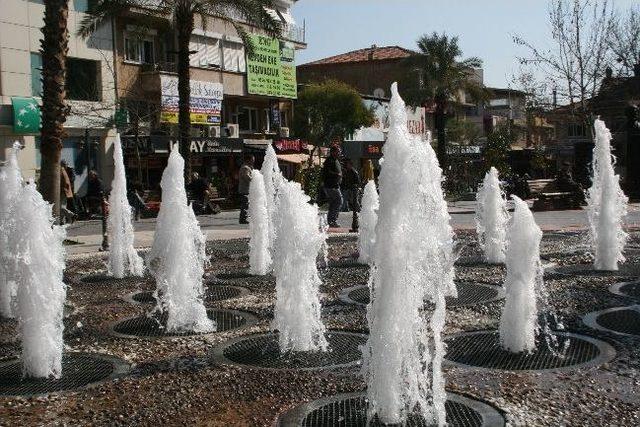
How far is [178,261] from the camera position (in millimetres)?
7293

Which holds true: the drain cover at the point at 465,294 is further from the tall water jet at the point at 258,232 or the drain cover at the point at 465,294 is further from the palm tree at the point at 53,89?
the palm tree at the point at 53,89

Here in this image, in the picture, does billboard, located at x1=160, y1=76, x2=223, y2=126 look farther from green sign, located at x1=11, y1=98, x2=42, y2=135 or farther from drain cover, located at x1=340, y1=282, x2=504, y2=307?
drain cover, located at x1=340, y1=282, x2=504, y2=307

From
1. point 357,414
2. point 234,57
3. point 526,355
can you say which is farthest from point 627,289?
point 234,57

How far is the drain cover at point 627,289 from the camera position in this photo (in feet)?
25.4

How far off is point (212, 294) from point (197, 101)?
78.8ft

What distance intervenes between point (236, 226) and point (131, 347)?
12.1 meters

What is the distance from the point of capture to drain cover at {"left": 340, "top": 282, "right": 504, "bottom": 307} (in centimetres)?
774

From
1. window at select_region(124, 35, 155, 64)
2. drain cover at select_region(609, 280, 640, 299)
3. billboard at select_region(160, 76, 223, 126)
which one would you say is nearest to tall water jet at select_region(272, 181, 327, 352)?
drain cover at select_region(609, 280, 640, 299)

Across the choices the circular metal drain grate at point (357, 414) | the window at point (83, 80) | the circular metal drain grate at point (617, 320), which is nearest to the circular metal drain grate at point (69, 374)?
the circular metal drain grate at point (357, 414)

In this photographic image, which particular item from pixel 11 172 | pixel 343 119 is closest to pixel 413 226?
pixel 11 172

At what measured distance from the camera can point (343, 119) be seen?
138 feet

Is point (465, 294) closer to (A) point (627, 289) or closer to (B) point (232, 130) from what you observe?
(A) point (627, 289)

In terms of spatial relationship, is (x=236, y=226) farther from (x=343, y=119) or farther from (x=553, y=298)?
(x=343, y=119)

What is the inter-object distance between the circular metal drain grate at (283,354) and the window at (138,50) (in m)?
25.2
